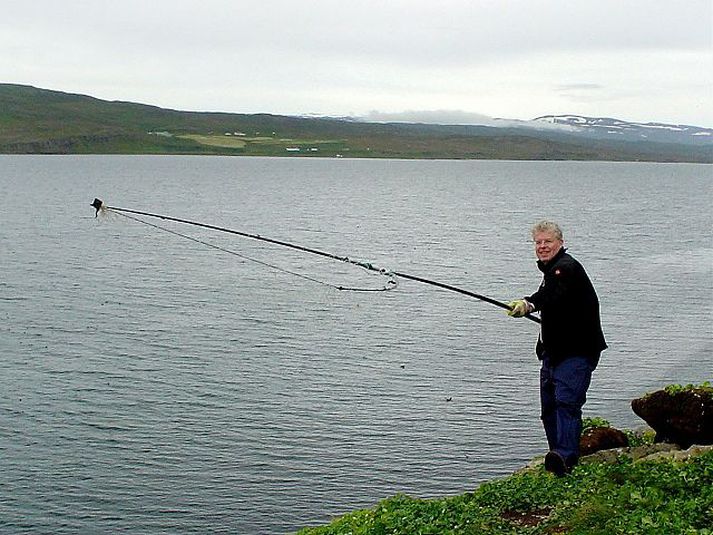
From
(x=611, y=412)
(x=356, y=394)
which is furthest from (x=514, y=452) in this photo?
(x=356, y=394)

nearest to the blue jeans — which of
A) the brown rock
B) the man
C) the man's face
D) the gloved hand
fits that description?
the man

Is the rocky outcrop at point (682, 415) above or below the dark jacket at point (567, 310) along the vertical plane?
below

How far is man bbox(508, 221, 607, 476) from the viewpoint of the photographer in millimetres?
11016

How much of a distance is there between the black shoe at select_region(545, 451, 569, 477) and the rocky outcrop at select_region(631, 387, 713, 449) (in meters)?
5.08

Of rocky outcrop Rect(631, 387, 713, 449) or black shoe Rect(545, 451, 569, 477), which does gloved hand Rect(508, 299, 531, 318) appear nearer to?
black shoe Rect(545, 451, 569, 477)

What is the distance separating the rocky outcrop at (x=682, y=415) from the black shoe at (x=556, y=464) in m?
5.08

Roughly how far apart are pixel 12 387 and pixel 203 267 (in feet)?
93.4

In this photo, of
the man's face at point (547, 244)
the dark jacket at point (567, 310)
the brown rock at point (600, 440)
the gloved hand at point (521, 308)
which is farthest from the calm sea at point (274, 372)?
the brown rock at point (600, 440)

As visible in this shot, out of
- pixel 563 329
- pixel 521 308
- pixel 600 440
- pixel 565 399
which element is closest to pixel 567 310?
pixel 563 329

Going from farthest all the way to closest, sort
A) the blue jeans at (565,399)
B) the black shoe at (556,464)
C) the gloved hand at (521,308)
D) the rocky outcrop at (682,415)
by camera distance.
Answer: the rocky outcrop at (682,415), the black shoe at (556,464), the blue jeans at (565,399), the gloved hand at (521,308)

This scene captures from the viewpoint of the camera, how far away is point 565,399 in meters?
11.6

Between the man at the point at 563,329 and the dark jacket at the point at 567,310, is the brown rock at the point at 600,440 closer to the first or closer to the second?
the man at the point at 563,329

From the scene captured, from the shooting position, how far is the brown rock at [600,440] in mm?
16469

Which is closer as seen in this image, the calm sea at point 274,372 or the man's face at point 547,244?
the man's face at point 547,244
